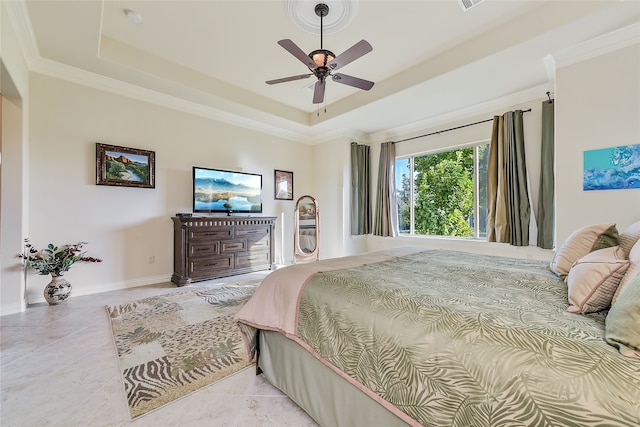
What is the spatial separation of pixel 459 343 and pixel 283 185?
492 cm

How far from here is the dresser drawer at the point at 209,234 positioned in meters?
3.93

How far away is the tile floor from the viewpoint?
1.40 meters

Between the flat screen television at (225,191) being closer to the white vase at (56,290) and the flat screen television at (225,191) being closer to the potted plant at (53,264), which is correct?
the potted plant at (53,264)

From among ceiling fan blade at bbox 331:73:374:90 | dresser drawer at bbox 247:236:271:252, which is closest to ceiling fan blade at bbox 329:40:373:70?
ceiling fan blade at bbox 331:73:374:90

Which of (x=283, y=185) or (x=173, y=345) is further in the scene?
(x=283, y=185)

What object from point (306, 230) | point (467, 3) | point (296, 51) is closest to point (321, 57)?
point (296, 51)

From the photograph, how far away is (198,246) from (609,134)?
505 cm

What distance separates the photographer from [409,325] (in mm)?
979

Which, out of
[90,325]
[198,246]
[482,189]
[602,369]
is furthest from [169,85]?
[482,189]

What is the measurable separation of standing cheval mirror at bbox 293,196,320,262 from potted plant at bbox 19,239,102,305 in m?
3.32

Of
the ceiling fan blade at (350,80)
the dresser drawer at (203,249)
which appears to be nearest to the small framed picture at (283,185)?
the dresser drawer at (203,249)

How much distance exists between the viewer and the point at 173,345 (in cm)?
212

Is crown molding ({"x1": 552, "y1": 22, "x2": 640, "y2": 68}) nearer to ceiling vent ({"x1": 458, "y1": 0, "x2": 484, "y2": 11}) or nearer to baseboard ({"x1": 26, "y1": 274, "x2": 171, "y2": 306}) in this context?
ceiling vent ({"x1": 458, "y1": 0, "x2": 484, "y2": 11})

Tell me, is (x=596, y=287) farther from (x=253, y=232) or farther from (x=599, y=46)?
(x=253, y=232)
